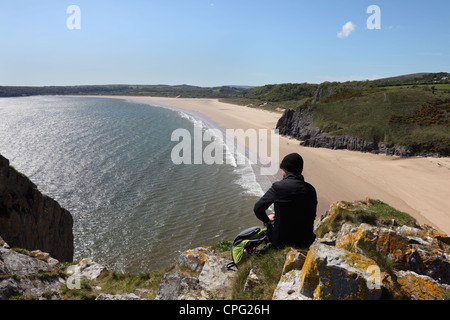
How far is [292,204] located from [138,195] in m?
19.2

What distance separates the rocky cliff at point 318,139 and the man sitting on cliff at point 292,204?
117 ft

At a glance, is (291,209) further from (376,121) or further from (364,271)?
(376,121)

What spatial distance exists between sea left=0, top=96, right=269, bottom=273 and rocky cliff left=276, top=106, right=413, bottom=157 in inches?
600

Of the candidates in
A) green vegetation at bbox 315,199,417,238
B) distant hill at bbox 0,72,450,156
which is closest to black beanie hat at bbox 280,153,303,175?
green vegetation at bbox 315,199,417,238

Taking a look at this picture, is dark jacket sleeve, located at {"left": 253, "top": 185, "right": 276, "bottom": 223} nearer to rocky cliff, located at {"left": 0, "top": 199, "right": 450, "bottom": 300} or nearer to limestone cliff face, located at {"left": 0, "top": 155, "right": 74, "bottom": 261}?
rocky cliff, located at {"left": 0, "top": 199, "right": 450, "bottom": 300}

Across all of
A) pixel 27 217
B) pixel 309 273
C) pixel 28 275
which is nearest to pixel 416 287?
pixel 309 273

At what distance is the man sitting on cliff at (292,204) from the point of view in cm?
513

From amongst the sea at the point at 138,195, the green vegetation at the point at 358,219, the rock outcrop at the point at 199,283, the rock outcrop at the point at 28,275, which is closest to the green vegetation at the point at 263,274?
the rock outcrop at the point at 199,283

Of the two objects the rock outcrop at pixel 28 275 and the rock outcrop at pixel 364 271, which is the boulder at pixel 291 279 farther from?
the rock outcrop at pixel 28 275

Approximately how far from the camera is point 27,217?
994cm

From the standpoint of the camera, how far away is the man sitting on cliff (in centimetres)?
513

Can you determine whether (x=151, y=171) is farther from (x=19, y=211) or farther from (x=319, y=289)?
(x=319, y=289)
